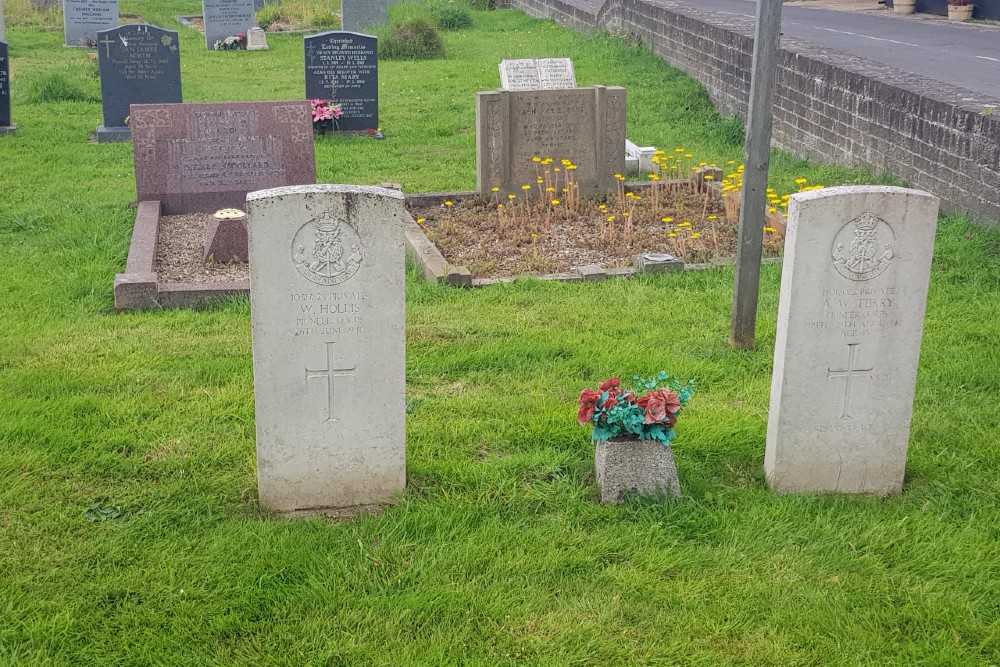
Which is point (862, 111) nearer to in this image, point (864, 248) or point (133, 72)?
point (864, 248)

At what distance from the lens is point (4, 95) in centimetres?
1325

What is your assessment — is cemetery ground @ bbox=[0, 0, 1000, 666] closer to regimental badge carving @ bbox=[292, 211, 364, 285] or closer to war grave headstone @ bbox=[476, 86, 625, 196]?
regimental badge carving @ bbox=[292, 211, 364, 285]

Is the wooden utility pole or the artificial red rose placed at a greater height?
the wooden utility pole

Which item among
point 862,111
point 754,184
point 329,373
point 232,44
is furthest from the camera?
point 232,44

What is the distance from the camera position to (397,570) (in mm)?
4270

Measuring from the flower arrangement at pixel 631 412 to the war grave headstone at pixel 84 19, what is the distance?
1881 cm

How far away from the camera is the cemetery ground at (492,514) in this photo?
3920 millimetres

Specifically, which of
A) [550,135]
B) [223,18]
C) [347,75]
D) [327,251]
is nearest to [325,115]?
[347,75]

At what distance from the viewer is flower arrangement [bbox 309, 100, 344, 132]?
13.4 metres

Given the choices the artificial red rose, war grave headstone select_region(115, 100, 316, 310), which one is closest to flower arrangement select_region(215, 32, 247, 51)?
war grave headstone select_region(115, 100, 316, 310)

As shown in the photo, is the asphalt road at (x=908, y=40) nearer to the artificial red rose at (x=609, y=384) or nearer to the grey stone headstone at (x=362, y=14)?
the grey stone headstone at (x=362, y=14)

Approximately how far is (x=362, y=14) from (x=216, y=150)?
1434 cm

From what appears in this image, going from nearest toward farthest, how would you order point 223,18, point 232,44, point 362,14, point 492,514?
1. point 492,514
2. point 232,44
3. point 223,18
4. point 362,14

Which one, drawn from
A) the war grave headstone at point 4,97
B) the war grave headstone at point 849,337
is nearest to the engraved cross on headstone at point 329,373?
the war grave headstone at point 849,337
